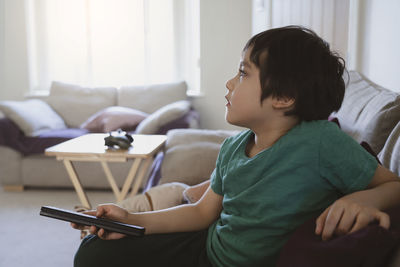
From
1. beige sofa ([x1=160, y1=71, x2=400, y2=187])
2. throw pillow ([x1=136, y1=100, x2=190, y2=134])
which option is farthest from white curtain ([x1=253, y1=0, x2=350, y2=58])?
throw pillow ([x1=136, y1=100, x2=190, y2=134])

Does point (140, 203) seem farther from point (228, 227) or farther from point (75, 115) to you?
point (75, 115)

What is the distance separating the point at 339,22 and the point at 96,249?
251 centimetres

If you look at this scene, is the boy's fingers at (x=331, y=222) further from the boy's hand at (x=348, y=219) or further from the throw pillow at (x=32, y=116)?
the throw pillow at (x=32, y=116)

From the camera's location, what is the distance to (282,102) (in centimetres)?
95

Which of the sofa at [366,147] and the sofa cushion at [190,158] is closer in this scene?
the sofa at [366,147]

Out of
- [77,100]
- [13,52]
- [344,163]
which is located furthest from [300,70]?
[13,52]

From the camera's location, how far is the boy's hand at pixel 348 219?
741mm

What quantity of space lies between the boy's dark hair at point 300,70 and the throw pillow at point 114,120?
2.95 m

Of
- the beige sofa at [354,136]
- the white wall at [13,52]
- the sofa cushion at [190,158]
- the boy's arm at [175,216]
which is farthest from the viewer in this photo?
the white wall at [13,52]

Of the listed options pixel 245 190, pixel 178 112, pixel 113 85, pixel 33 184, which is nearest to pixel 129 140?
pixel 178 112

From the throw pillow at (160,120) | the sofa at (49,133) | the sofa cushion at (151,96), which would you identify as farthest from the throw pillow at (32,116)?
the throw pillow at (160,120)

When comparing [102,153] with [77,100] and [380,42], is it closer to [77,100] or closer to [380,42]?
[380,42]

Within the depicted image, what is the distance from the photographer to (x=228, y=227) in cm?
96

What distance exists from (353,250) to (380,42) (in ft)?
7.43
